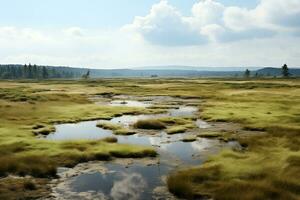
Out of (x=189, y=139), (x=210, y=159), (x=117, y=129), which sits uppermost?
(x=210, y=159)

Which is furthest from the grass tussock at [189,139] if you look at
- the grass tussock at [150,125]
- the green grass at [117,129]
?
the grass tussock at [150,125]

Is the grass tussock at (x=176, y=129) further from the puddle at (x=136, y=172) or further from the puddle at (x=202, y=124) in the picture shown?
the puddle at (x=202, y=124)

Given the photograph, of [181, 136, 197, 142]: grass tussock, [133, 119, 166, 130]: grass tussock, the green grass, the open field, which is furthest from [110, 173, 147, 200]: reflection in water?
[133, 119, 166, 130]: grass tussock

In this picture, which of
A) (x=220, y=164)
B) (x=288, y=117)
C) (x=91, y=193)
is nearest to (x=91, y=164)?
(x=91, y=193)

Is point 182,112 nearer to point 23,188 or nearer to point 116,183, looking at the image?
point 116,183

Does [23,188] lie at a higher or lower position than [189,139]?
lower

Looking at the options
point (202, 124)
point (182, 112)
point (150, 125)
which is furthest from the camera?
point (182, 112)

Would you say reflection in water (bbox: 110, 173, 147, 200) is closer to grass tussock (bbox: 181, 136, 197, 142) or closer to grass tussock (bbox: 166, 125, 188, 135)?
grass tussock (bbox: 181, 136, 197, 142)

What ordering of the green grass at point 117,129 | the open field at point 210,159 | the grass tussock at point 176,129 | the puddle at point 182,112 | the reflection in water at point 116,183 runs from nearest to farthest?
the reflection in water at point 116,183, the open field at point 210,159, the green grass at point 117,129, the grass tussock at point 176,129, the puddle at point 182,112

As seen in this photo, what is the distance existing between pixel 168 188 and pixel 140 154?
929 centimetres

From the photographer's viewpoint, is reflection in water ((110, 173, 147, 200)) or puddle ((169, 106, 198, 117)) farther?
puddle ((169, 106, 198, 117))

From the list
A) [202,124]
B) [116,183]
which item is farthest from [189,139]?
[116,183]

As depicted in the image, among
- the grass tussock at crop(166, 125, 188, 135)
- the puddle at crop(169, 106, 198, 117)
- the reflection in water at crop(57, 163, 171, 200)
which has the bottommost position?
the puddle at crop(169, 106, 198, 117)

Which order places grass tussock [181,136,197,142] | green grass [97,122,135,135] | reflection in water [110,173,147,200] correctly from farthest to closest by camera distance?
green grass [97,122,135,135] < grass tussock [181,136,197,142] < reflection in water [110,173,147,200]
